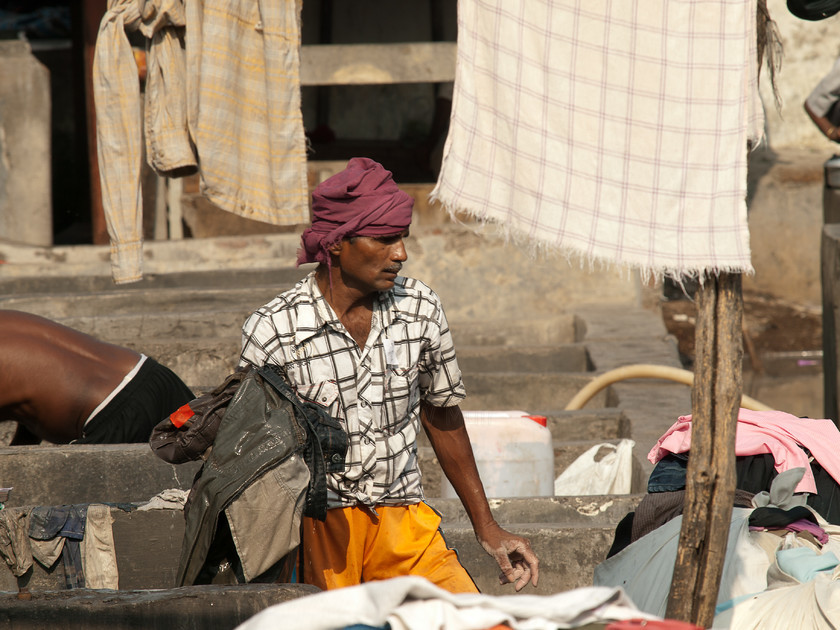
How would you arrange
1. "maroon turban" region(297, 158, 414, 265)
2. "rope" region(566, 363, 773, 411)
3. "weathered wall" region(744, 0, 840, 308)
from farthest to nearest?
"weathered wall" region(744, 0, 840, 308), "rope" region(566, 363, 773, 411), "maroon turban" region(297, 158, 414, 265)

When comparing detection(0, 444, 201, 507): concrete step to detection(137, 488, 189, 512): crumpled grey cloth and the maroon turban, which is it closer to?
detection(137, 488, 189, 512): crumpled grey cloth

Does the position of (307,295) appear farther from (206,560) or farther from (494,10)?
(494,10)

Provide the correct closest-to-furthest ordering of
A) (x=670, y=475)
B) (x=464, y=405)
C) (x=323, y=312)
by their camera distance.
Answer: (x=323, y=312), (x=670, y=475), (x=464, y=405)

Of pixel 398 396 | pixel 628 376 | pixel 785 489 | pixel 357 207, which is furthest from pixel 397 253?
pixel 628 376

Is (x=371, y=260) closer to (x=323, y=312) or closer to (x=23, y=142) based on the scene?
(x=323, y=312)

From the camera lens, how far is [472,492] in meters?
3.28

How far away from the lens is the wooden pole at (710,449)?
100 inches

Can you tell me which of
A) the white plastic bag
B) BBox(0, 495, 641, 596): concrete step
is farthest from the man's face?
the white plastic bag

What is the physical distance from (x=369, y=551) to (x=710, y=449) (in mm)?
1104

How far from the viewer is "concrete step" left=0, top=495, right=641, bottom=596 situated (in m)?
3.87

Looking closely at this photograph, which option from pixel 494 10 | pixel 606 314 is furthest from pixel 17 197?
pixel 494 10

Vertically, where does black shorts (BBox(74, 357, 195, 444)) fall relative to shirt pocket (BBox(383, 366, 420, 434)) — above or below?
below

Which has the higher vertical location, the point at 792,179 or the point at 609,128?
the point at 792,179

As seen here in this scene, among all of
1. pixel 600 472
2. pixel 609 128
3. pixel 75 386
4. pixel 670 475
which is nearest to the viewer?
pixel 609 128
